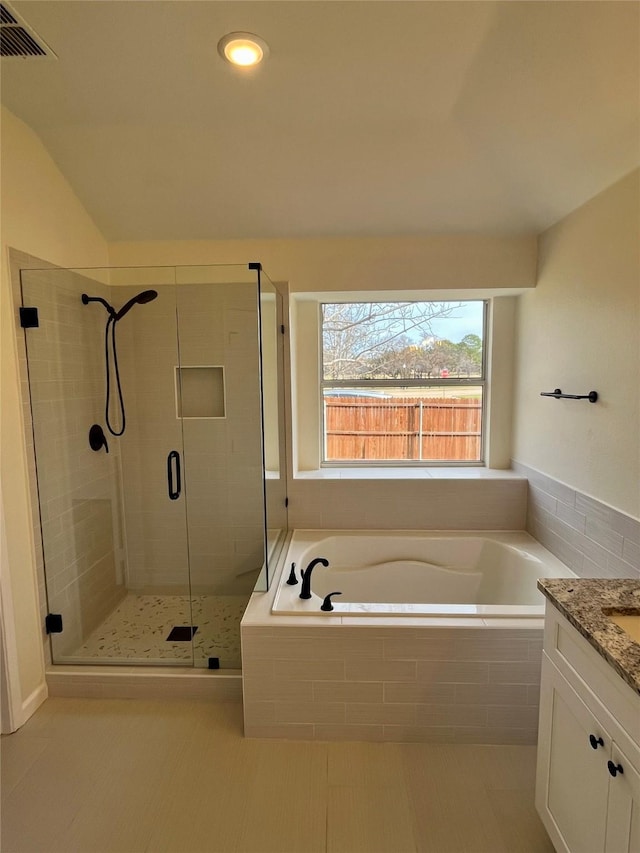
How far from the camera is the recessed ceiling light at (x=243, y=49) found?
1524 millimetres

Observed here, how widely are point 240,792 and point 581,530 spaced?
1.87 metres

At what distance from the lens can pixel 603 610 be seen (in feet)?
3.93

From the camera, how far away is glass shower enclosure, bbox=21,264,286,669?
2.31 meters

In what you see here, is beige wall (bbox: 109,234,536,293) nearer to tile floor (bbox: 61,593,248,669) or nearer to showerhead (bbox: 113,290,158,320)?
showerhead (bbox: 113,290,158,320)

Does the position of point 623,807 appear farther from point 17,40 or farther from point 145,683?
point 17,40

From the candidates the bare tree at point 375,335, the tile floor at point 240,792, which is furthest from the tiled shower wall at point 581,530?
the bare tree at point 375,335

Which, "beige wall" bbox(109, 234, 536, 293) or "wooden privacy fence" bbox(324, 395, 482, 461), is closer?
"beige wall" bbox(109, 234, 536, 293)

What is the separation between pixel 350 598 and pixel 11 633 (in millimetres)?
1696

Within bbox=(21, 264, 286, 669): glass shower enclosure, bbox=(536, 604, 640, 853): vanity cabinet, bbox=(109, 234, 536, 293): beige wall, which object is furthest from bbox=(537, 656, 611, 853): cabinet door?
bbox=(109, 234, 536, 293): beige wall

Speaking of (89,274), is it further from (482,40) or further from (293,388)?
(482,40)

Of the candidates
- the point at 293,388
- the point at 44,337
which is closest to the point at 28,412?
the point at 44,337

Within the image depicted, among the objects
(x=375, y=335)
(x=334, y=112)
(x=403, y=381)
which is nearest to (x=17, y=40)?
(x=334, y=112)

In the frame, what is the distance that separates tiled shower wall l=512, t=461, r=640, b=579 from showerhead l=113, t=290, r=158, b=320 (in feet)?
8.50

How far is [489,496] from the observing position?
2801 mm
